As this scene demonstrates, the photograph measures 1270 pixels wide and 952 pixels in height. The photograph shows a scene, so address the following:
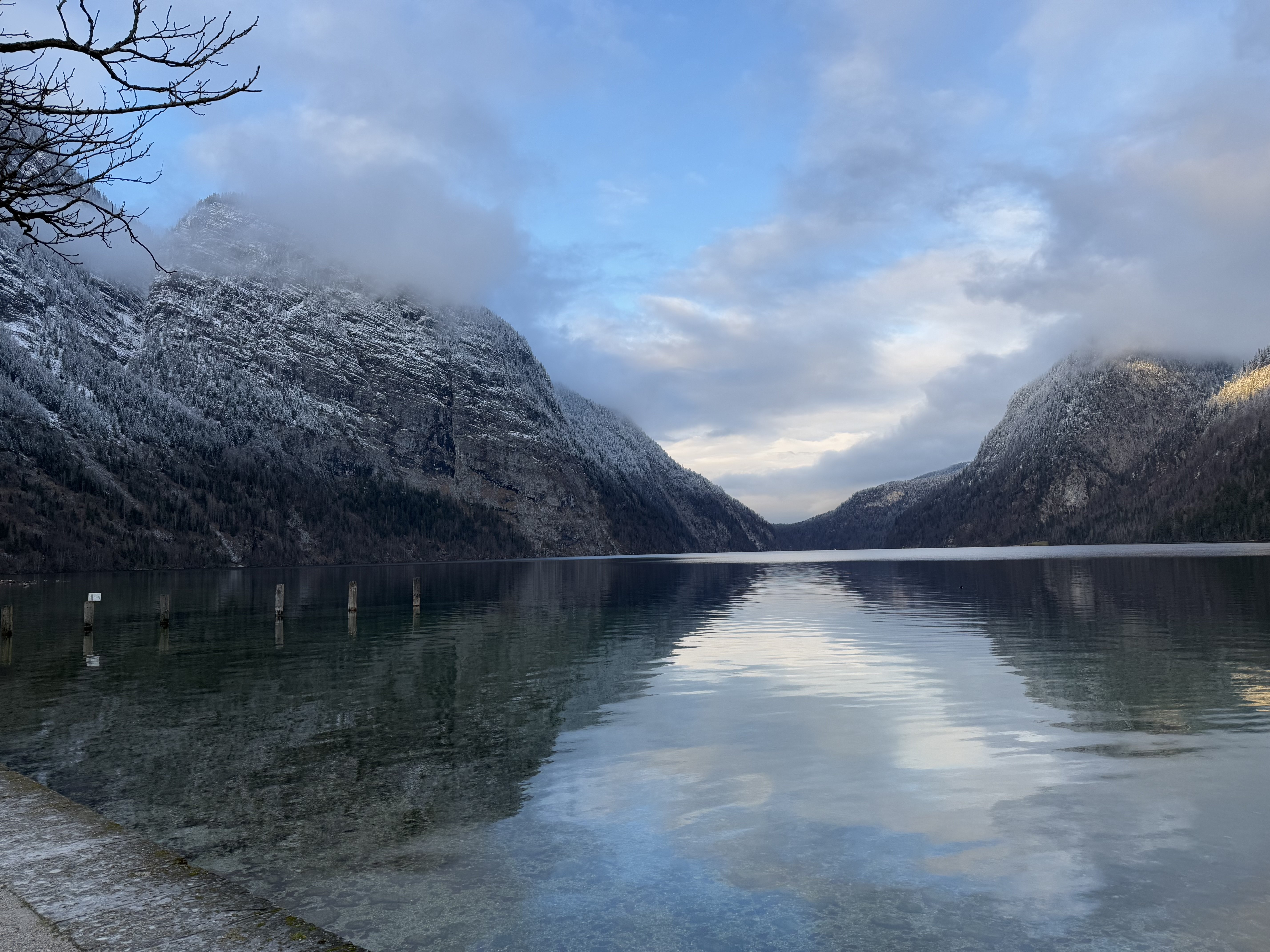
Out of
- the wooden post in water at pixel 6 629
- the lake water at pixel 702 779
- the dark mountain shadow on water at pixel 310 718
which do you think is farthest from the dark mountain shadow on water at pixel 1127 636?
the wooden post in water at pixel 6 629

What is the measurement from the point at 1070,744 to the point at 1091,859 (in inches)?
346

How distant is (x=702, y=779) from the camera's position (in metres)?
20.0

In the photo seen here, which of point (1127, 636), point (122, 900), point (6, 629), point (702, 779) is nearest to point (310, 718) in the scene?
point (702, 779)

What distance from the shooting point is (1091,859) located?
46.9ft

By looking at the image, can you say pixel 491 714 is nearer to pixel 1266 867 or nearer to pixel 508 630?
pixel 1266 867

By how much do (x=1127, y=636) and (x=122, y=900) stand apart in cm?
4603

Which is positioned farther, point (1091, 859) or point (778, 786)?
point (778, 786)

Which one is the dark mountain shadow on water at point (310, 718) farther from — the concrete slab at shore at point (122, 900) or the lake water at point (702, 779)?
the concrete slab at shore at point (122, 900)

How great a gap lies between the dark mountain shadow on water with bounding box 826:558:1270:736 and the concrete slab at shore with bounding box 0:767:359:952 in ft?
64.4

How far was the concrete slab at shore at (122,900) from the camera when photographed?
9320mm

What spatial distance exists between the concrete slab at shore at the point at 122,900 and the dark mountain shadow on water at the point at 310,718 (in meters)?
2.09

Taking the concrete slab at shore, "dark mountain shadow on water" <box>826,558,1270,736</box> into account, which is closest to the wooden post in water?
the concrete slab at shore

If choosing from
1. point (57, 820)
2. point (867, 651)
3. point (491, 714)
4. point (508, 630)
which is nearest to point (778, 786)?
point (491, 714)

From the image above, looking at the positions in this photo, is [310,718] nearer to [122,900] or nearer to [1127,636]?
[122,900]
